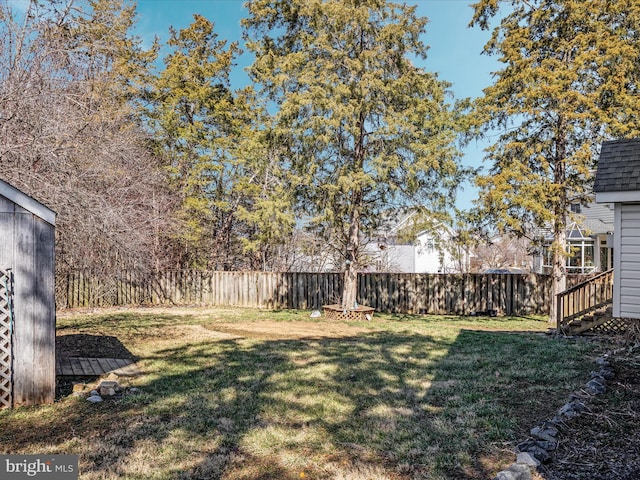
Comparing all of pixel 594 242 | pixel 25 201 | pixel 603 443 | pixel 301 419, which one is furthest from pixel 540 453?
pixel 594 242

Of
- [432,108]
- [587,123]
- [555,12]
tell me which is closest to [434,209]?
[432,108]

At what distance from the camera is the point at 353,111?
12.5m

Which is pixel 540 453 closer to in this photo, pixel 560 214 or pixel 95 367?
pixel 95 367

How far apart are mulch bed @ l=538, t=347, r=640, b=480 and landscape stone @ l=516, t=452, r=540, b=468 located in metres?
0.05

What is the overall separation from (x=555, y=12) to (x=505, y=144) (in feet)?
12.8

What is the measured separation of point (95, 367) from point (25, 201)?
2.93 m

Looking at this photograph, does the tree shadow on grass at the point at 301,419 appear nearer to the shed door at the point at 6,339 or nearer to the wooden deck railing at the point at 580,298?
the shed door at the point at 6,339

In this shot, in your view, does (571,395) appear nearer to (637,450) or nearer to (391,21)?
(637,450)

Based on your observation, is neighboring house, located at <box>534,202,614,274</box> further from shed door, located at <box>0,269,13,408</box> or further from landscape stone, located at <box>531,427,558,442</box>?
shed door, located at <box>0,269,13,408</box>

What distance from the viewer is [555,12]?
1288 centimetres

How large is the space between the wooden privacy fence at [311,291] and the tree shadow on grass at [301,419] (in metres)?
8.11

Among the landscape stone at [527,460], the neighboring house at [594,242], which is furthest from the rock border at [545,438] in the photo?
the neighboring house at [594,242]

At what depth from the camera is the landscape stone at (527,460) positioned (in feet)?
11.5

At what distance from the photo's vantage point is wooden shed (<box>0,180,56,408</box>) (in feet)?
16.4
